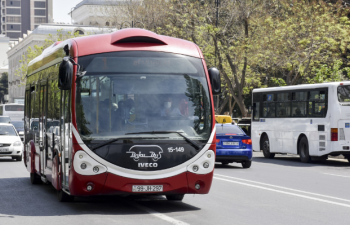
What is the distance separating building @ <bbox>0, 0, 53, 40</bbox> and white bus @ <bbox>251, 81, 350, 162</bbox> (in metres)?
160

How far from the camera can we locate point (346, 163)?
25188 millimetres

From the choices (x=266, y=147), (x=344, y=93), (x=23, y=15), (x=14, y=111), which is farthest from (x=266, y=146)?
(x=23, y=15)

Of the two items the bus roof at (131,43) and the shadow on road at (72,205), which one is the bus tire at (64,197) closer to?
the shadow on road at (72,205)

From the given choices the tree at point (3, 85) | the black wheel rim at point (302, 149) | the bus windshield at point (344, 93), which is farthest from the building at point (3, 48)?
the bus windshield at point (344, 93)

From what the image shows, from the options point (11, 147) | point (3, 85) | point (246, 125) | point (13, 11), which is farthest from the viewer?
point (13, 11)

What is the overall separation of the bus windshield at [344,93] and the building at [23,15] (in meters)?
165

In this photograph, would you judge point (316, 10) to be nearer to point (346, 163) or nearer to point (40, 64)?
point (346, 163)

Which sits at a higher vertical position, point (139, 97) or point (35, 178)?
point (139, 97)

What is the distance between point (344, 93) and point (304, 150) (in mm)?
3213

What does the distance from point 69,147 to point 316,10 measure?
28533 mm

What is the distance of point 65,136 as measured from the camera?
10578 mm

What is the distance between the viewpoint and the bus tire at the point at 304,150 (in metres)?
24.4

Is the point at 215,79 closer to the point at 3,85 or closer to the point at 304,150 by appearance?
the point at 304,150

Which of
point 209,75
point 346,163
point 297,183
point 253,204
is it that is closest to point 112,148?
point 209,75
